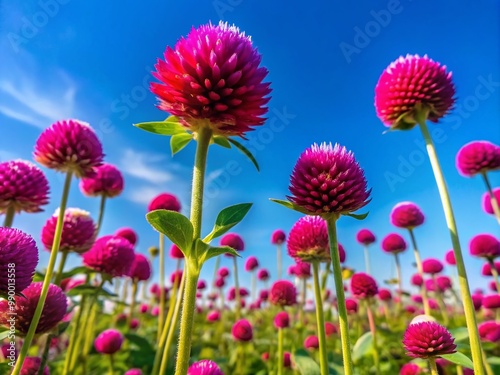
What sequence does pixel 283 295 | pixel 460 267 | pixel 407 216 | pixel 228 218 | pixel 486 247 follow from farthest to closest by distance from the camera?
1. pixel 486 247
2. pixel 407 216
3. pixel 283 295
4. pixel 460 267
5. pixel 228 218

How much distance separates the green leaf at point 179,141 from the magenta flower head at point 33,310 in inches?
29.9

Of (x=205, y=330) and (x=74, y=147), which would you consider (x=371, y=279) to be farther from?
(x=205, y=330)

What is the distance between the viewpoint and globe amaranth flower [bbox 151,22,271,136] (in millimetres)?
1157

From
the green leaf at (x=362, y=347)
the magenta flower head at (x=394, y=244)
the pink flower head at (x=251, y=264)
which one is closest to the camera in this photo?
the green leaf at (x=362, y=347)

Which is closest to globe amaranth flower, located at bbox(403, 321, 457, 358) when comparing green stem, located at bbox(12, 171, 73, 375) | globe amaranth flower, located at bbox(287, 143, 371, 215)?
globe amaranth flower, located at bbox(287, 143, 371, 215)

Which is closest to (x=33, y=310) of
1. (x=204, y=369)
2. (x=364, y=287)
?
(x=204, y=369)

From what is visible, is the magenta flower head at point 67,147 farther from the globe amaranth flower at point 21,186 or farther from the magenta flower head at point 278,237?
the magenta flower head at point 278,237

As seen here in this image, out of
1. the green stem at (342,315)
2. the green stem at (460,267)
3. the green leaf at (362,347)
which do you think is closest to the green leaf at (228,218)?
the green stem at (342,315)

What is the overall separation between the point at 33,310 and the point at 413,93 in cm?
203

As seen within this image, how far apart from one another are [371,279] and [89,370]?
2.33m

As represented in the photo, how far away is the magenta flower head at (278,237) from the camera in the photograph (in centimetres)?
499

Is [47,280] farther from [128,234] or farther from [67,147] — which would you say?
[128,234]

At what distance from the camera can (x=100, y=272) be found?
2189 millimetres

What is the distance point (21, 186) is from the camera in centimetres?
169
